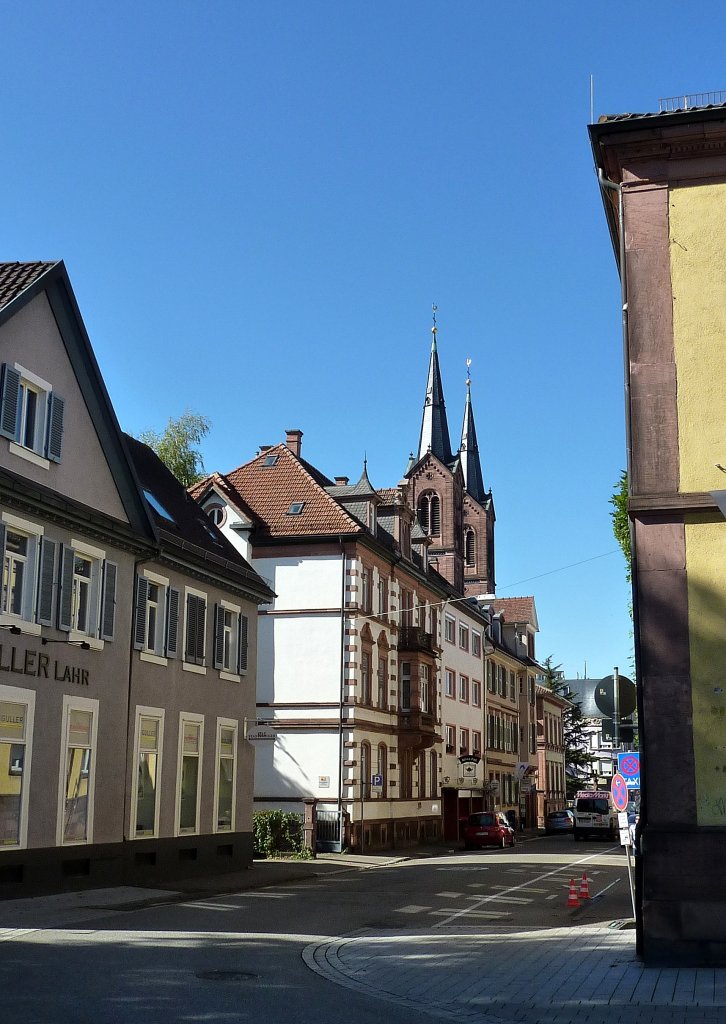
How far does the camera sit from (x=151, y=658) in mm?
25203

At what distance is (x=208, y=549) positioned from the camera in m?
29.5

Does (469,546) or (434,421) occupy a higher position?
(434,421)

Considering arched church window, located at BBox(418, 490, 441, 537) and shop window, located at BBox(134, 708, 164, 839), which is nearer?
shop window, located at BBox(134, 708, 164, 839)

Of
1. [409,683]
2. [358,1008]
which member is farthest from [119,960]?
[409,683]

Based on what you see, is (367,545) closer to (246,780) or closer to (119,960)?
(246,780)

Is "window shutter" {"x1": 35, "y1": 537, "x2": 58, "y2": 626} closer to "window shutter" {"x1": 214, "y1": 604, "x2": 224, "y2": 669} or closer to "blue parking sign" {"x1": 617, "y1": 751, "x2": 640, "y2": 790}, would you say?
"window shutter" {"x1": 214, "y1": 604, "x2": 224, "y2": 669}

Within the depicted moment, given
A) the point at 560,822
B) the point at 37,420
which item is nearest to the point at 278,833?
the point at 37,420

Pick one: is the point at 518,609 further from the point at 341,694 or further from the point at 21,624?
the point at 21,624

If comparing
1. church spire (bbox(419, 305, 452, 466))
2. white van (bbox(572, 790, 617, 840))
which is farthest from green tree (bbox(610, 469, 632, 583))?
church spire (bbox(419, 305, 452, 466))

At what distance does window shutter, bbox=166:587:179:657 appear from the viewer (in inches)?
1027

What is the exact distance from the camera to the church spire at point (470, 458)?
99875 mm

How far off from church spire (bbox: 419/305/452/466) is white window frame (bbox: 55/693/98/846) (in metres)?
69.2

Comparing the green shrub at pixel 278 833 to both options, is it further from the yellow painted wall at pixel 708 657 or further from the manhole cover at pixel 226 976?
the yellow painted wall at pixel 708 657

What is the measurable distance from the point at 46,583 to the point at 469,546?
251 feet
